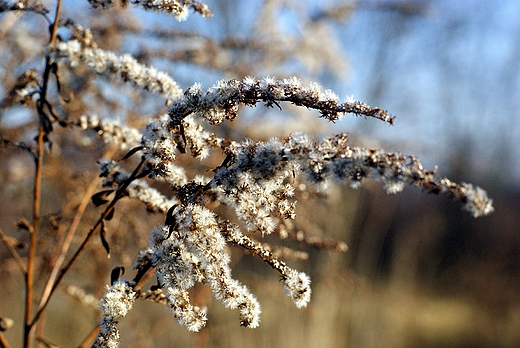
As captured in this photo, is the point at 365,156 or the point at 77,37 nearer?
the point at 365,156

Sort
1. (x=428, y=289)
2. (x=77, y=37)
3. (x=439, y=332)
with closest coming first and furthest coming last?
(x=77, y=37), (x=439, y=332), (x=428, y=289)

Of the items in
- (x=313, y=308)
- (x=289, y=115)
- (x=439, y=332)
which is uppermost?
(x=439, y=332)

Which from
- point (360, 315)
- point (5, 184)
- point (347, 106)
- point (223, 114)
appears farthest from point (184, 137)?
point (360, 315)

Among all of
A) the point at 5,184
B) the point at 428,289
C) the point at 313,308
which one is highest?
the point at 428,289

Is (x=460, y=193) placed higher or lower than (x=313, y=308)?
lower

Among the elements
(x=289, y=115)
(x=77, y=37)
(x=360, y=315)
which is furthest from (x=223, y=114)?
(x=360, y=315)

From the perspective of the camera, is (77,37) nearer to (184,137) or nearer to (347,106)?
(184,137)

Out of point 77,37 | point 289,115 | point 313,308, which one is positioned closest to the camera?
point 77,37

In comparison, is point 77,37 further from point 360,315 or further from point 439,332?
point 439,332

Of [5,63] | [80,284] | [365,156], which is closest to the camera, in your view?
[365,156]
